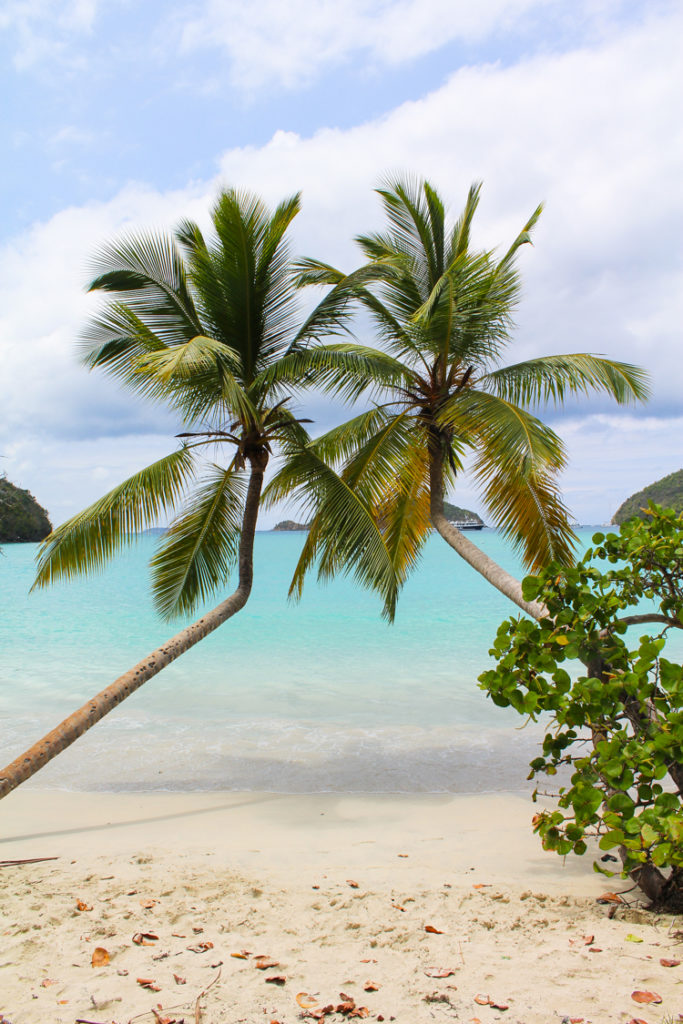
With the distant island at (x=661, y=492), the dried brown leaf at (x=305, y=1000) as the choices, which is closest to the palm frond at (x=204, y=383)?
the dried brown leaf at (x=305, y=1000)

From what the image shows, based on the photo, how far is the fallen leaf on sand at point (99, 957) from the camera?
11.0 ft

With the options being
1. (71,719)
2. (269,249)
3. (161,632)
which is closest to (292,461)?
(269,249)

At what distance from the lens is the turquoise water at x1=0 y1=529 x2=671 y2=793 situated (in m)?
8.00

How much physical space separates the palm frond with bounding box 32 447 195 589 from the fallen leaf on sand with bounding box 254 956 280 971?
4045 mm

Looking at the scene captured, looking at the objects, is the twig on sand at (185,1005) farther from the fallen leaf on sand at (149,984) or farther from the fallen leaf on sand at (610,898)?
the fallen leaf on sand at (610,898)

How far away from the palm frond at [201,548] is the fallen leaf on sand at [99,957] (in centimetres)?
358

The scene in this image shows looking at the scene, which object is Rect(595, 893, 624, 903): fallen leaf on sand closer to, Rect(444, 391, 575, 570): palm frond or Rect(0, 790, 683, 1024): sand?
Rect(0, 790, 683, 1024): sand

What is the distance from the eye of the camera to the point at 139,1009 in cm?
291

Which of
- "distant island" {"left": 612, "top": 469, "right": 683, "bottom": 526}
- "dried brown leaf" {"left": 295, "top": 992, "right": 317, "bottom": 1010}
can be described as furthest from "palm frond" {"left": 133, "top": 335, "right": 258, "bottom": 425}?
"distant island" {"left": 612, "top": 469, "right": 683, "bottom": 526}

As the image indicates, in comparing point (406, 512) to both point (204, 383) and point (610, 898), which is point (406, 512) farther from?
point (610, 898)

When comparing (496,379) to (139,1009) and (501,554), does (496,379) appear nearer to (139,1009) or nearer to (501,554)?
(139,1009)

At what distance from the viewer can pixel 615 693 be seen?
332 cm

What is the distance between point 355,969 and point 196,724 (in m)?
7.55

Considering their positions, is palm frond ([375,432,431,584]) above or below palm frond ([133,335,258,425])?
below
